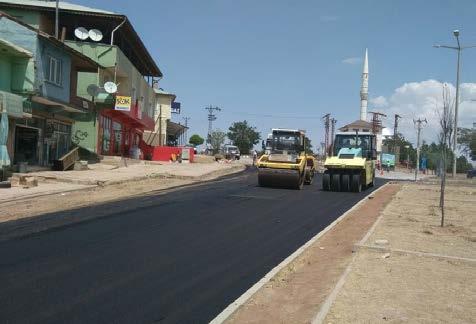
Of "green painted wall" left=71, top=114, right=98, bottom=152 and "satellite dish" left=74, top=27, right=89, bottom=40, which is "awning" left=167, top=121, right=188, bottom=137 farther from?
"green painted wall" left=71, top=114, right=98, bottom=152

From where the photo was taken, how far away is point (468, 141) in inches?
3984

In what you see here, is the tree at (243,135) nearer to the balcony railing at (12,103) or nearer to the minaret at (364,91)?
the minaret at (364,91)

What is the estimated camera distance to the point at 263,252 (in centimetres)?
1089

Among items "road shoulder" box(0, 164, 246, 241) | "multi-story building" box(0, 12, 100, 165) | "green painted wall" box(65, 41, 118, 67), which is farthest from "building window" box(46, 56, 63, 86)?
"green painted wall" box(65, 41, 118, 67)

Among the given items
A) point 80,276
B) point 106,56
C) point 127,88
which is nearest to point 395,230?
point 80,276

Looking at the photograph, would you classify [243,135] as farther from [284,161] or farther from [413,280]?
[413,280]

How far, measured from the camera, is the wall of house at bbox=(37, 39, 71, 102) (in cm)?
2830

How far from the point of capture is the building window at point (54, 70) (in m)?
29.5

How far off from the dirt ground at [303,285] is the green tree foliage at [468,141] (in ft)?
309

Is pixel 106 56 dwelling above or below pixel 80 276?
above

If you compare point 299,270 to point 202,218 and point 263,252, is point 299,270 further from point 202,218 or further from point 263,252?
point 202,218

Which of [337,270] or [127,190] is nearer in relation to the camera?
[337,270]

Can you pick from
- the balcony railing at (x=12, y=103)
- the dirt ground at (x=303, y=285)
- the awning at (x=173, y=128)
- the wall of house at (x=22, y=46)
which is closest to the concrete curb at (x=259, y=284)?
the dirt ground at (x=303, y=285)

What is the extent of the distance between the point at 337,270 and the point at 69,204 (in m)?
10.9
